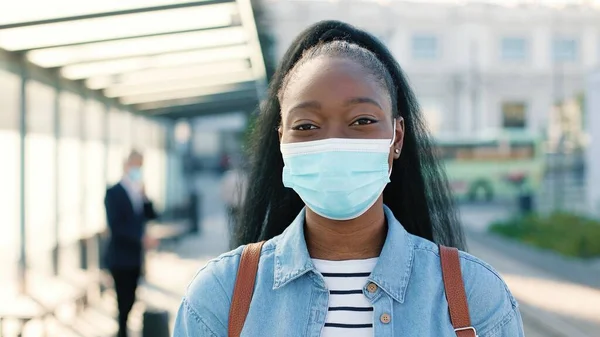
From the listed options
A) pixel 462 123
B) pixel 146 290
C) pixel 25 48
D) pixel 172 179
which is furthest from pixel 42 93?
pixel 462 123

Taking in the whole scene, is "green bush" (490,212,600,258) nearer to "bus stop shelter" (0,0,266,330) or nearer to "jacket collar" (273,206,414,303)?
"bus stop shelter" (0,0,266,330)

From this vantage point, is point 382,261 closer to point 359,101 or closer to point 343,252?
point 343,252

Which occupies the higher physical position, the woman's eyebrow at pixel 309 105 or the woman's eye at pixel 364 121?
the woman's eyebrow at pixel 309 105

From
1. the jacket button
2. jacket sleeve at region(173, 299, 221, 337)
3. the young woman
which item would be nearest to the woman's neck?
the young woman

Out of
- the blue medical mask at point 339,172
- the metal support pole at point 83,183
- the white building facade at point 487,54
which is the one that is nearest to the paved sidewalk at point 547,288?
the metal support pole at point 83,183

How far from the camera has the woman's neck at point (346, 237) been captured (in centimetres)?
195

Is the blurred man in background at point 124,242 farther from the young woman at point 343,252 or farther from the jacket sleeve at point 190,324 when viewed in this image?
the jacket sleeve at point 190,324

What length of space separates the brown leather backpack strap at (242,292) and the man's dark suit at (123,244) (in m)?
4.98

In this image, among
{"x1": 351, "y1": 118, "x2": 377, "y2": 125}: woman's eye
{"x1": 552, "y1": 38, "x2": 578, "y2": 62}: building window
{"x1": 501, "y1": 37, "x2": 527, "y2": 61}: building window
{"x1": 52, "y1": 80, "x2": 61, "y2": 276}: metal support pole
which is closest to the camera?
{"x1": 351, "y1": 118, "x2": 377, "y2": 125}: woman's eye

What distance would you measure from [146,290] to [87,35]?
175 inches

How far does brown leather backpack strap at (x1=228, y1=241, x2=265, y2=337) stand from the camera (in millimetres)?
1844

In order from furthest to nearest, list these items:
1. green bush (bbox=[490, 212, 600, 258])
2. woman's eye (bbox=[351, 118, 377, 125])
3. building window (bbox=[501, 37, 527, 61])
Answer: building window (bbox=[501, 37, 527, 61]) < green bush (bbox=[490, 212, 600, 258]) < woman's eye (bbox=[351, 118, 377, 125])

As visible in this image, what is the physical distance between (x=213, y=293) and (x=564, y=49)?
4173cm

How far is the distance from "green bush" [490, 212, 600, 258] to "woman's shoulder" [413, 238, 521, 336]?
39.4 ft
